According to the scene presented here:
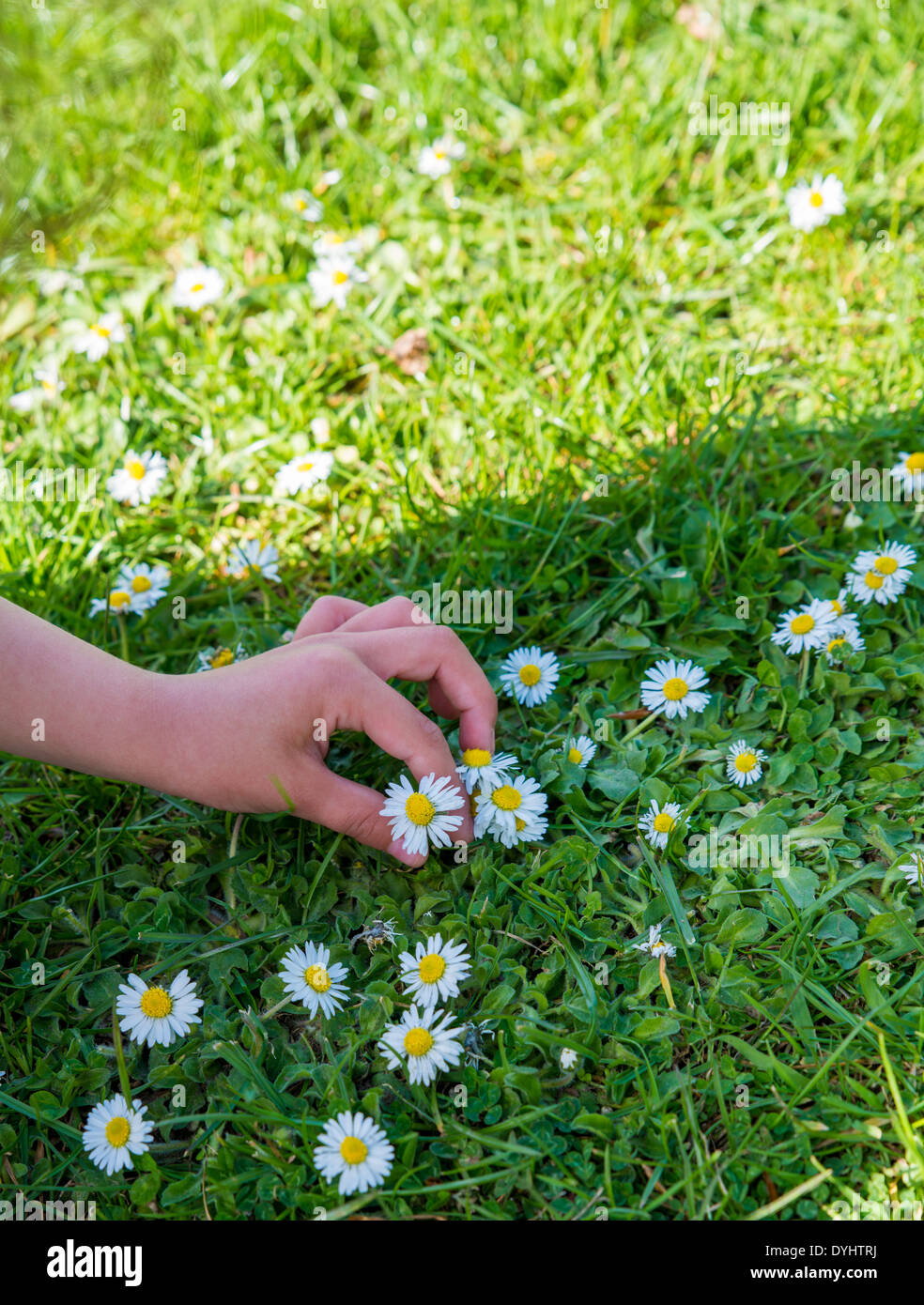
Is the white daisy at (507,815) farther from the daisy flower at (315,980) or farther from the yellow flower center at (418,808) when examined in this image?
the daisy flower at (315,980)

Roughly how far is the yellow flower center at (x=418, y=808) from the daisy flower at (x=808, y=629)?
2.09 feet

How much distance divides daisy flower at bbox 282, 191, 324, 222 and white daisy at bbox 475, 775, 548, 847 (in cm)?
157

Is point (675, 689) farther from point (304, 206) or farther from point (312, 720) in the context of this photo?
point (304, 206)

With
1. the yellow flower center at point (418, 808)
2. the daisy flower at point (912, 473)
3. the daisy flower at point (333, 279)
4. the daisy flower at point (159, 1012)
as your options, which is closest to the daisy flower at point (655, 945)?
the yellow flower center at point (418, 808)

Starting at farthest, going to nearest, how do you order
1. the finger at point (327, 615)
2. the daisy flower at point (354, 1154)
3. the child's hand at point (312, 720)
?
the finger at point (327, 615), the child's hand at point (312, 720), the daisy flower at point (354, 1154)

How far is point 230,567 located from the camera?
1943mm

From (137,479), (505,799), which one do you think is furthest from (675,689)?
(137,479)

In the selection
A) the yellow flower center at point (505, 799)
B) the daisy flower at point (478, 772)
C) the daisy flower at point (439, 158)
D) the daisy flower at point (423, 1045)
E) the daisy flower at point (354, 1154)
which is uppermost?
the daisy flower at point (439, 158)

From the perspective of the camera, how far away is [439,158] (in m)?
2.48

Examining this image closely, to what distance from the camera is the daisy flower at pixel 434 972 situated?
1.34 metres

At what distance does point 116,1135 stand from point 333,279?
171 centimetres

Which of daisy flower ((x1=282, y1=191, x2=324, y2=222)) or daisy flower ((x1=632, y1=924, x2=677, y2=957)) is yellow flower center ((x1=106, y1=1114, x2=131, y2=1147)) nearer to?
daisy flower ((x1=632, y1=924, x2=677, y2=957))

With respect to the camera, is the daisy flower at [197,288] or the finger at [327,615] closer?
the finger at [327,615]
